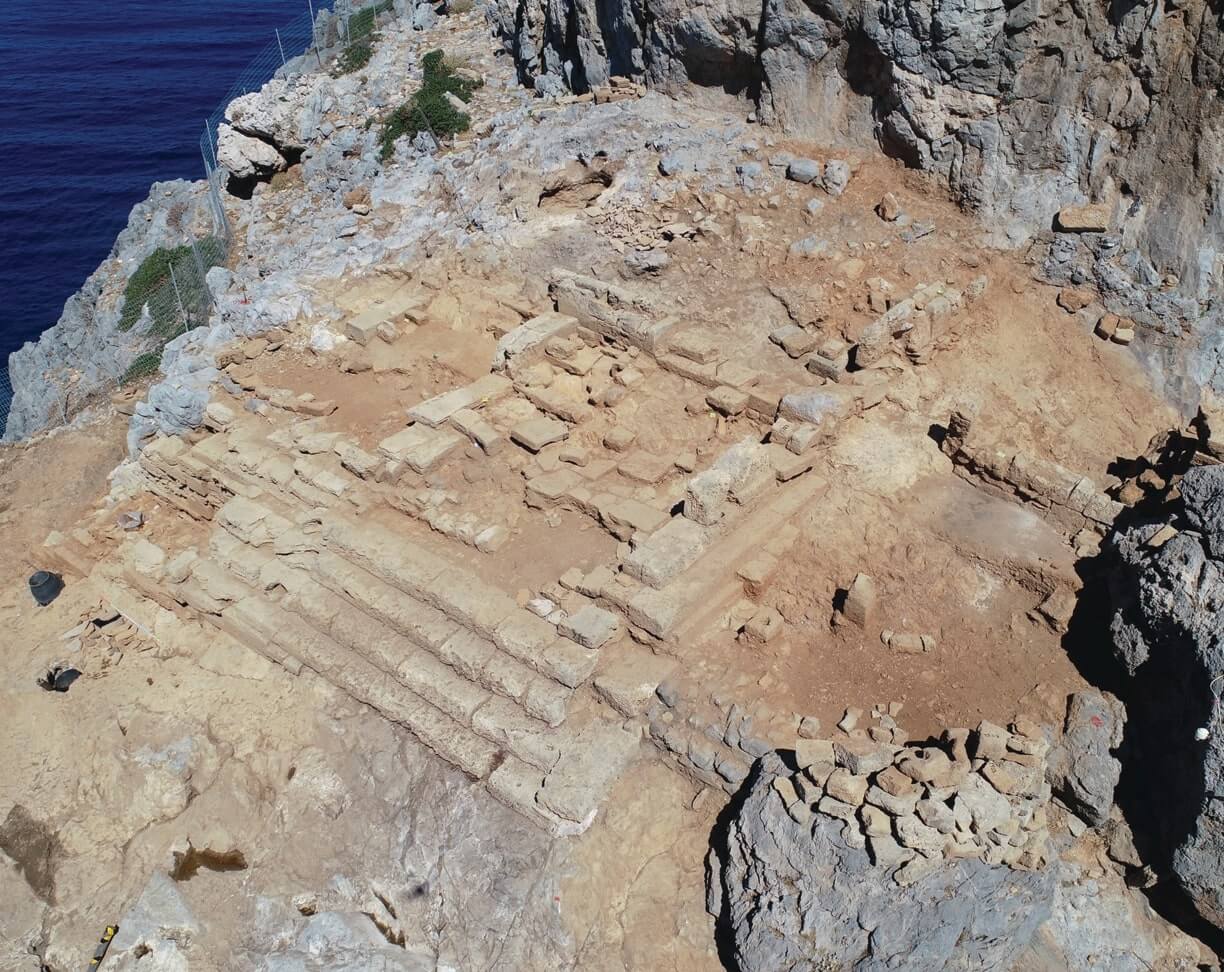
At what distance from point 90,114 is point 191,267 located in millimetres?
23934

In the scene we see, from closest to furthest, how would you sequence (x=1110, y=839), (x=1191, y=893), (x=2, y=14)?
(x=1191, y=893)
(x=1110, y=839)
(x=2, y=14)

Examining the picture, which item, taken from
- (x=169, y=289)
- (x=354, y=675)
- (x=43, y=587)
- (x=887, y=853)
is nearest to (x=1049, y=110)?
(x=887, y=853)

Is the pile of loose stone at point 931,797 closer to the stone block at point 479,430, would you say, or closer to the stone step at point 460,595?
the stone step at point 460,595

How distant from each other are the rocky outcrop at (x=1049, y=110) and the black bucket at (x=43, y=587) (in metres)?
12.3

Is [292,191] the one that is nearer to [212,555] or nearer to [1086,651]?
Answer: [212,555]

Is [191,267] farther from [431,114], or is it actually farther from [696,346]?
[696,346]

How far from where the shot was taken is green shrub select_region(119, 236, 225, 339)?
699 inches

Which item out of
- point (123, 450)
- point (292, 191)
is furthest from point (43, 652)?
point (292, 191)

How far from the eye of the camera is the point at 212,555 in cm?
1069

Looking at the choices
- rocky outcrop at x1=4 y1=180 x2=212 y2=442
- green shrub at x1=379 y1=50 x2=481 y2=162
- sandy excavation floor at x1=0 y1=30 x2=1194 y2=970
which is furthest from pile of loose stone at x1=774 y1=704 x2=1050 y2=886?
green shrub at x1=379 y1=50 x2=481 y2=162

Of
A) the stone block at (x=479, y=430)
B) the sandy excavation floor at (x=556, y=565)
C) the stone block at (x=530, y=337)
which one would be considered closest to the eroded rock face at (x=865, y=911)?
the sandy excavation floor at (x=556, y=565)

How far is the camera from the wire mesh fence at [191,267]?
1738cm

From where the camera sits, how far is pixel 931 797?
6801mm

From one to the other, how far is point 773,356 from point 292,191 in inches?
542
